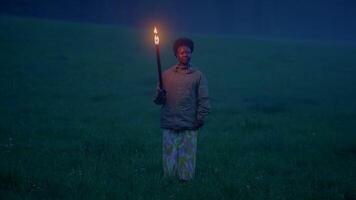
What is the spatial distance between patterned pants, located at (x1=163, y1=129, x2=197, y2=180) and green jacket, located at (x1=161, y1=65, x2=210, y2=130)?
145mm

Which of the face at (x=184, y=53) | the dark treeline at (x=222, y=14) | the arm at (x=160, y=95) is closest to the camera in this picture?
the arm at (x=160, y=95)

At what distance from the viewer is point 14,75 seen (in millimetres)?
22141

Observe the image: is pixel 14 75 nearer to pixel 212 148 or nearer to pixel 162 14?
pixel 212 148

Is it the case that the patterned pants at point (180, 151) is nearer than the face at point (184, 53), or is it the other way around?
the face at point (184, 53)

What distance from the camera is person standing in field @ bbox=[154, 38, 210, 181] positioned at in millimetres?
7020

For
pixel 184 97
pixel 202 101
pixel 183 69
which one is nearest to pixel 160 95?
pixel 184 97

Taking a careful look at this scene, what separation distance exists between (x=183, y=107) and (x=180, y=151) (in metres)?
0.73

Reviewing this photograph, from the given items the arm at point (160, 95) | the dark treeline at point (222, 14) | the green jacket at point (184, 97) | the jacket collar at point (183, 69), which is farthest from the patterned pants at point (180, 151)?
the dark treeline at point (222, 14)

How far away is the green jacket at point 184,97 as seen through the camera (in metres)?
7.03

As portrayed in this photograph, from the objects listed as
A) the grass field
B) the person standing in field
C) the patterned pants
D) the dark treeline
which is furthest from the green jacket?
the dark treeline

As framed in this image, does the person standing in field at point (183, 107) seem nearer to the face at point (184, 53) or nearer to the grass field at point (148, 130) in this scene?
the face at point (184, 53)

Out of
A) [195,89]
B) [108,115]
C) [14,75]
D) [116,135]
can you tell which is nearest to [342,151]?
[195,89]

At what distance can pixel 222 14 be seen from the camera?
69.2 meters

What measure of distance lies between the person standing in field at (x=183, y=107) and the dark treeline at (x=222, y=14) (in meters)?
49.0
